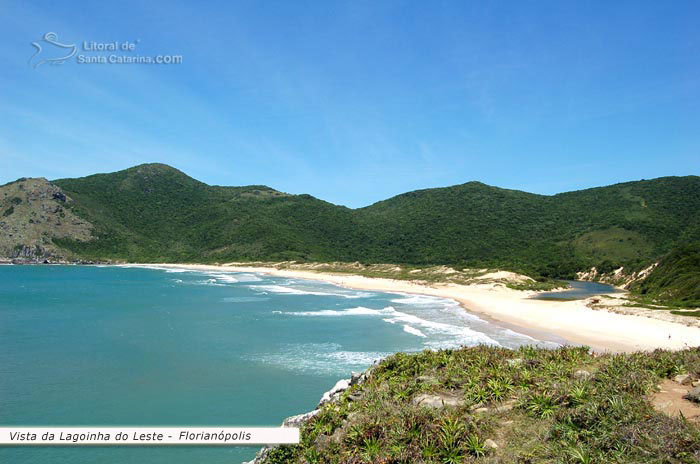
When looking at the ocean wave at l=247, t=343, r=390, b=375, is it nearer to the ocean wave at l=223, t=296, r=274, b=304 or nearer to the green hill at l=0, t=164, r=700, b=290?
the ocean wave at l=223, t=296, r=274, b=304

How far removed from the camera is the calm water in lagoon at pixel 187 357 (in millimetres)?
15055

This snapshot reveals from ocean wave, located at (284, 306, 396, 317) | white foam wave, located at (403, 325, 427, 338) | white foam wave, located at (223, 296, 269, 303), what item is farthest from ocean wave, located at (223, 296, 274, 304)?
white foam wave, located at (403, 325, 427, 338)

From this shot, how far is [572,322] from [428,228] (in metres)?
125

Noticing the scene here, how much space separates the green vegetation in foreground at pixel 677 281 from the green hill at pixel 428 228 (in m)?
37.3

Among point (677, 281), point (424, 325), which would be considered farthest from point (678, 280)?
point (424, 325)

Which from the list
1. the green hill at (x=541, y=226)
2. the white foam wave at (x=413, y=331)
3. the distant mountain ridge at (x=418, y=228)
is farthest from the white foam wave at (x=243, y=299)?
the distant mountain ridge at (x=418, y=228)

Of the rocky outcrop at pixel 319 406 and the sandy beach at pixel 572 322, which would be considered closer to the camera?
the rocky outcrop at pixel 319 406

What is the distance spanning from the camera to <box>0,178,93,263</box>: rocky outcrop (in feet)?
457

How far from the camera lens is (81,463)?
12.2 metres

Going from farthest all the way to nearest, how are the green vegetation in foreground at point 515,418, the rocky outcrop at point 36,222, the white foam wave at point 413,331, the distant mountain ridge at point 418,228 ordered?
the rocky outcrop at point 36,222 → the distant mountain ridge at point 418,228 → the white foam wave at point 413,331 → the green vegetation in foreground at point 515,418

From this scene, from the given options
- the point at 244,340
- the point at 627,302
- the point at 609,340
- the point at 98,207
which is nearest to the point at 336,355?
the point at 244,340

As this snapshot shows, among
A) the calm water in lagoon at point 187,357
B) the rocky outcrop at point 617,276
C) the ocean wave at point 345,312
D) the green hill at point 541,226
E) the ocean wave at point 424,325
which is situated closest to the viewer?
the calm water in lagoon at point 187,357
